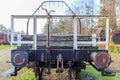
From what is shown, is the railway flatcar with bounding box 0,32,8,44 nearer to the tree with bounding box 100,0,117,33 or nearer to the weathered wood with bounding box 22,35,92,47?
the tree with bounding box 100,0,117,33

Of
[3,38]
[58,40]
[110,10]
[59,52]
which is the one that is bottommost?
[3,38]

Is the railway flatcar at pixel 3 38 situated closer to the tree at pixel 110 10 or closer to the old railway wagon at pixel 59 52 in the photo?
the tree at pixel 110 10

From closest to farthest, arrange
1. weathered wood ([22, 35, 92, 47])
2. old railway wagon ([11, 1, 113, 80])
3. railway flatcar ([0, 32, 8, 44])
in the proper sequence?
1. old railway wagon ([11, 1, 113, 80])
2. weathered wood ([22, 35, 92, 47])
3. railway flatcar ([0, 32, 8, 44])

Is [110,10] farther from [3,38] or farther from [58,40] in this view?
[58,40]

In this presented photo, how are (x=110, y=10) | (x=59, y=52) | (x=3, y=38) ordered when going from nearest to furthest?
(x=59, y=52) → (x=110, y=10) → (x=3, y=38)

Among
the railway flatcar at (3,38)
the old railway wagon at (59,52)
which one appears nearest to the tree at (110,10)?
the railway flatcar at (3,38)

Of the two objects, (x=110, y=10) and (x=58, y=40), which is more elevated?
(x=110, y=10)

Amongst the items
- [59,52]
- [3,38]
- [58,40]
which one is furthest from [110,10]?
[59,52]

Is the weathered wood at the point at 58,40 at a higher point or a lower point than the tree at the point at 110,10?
lower

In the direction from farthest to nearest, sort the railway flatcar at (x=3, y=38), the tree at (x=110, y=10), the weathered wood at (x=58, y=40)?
the railway flatcar at (x=3, y=38) → the tree at (x=110, y=10) → the weathered wood at (x=58, y=40)

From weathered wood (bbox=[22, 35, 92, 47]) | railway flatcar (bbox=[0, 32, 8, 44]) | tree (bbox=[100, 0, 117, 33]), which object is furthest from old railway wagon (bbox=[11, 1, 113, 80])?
railway flatcar (bbox=[0, 32, 8, 44])

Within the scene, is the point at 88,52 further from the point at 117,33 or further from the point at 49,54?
the point at 117,33

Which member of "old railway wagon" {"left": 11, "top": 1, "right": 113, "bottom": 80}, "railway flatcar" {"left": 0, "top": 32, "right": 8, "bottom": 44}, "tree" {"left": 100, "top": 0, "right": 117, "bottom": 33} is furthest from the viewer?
"railway flatcar" {"left": 0, "top": 32, "right": 8, "bottom": 44}

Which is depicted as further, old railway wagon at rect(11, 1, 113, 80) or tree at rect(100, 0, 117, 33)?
tree at rect(100, 0, 117, 33)
